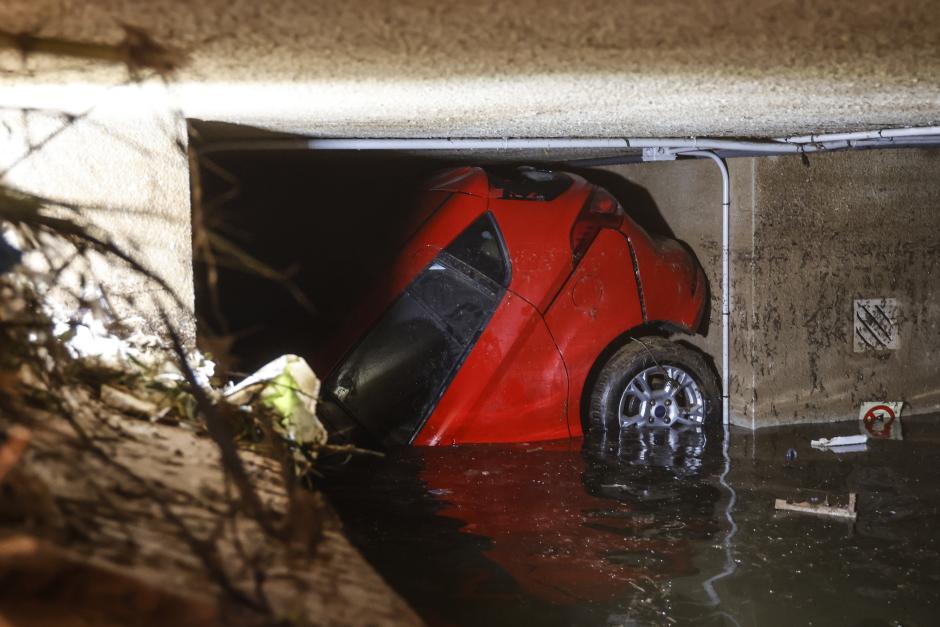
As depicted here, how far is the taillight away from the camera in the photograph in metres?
6.07

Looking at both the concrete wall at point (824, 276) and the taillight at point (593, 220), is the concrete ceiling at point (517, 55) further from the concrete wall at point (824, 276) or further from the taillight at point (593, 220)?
the concrete wall at point (824, 276)

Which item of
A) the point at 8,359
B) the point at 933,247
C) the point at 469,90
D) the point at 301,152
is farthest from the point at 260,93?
the point at 933,247

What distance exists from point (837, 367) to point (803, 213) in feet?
3.95

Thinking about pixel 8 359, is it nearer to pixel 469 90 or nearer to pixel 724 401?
pixel 469 90

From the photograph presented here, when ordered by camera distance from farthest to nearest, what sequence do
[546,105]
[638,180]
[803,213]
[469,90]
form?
[638,180]
[803,213]
[546,105]
[469,90]

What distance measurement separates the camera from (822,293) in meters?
6.70

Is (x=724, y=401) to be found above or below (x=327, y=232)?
below

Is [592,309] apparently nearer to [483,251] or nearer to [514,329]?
[514,329]

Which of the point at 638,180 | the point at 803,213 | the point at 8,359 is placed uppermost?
the point at 638,180

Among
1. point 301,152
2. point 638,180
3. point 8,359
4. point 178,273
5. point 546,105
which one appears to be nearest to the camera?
point 8,359

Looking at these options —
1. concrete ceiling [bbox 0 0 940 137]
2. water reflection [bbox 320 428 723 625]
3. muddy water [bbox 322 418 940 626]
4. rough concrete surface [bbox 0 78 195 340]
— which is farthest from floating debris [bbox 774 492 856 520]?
rough concrete surface [bbox 0 78 195 340]

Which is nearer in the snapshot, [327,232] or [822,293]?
[822,293]

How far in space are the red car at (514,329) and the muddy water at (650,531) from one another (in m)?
0.25

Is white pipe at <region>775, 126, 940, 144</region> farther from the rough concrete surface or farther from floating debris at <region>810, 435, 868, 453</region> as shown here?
the rough concrete surface
